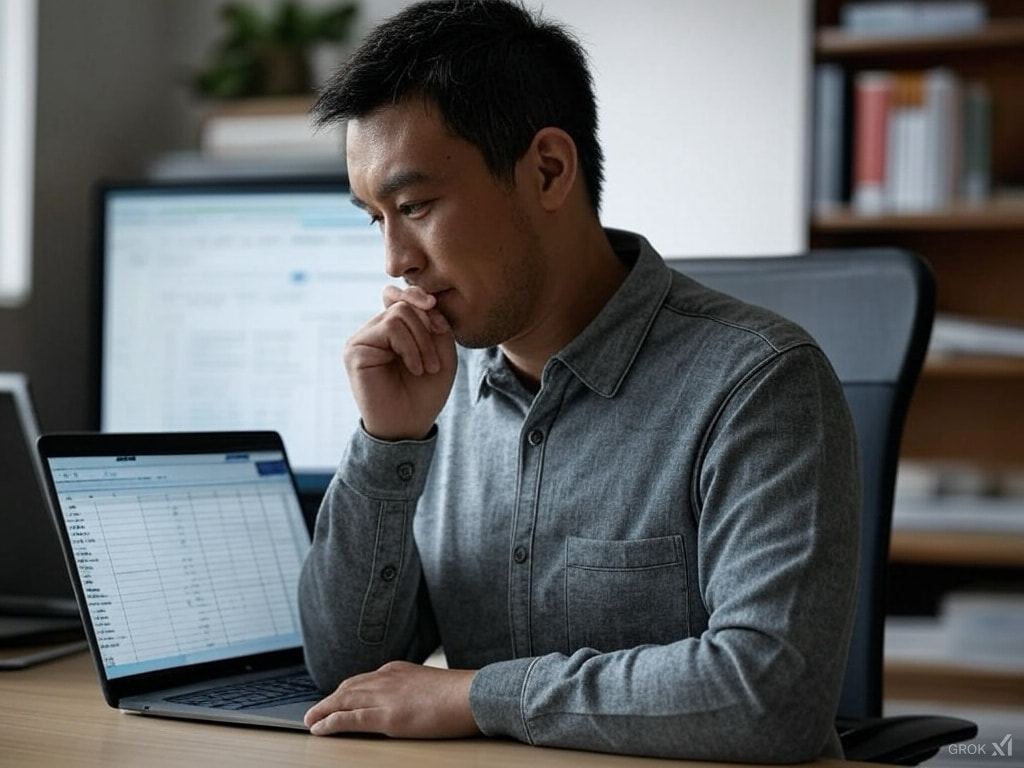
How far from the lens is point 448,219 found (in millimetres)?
1236

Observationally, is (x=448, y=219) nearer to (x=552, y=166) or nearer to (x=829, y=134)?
(x=552, y=166)

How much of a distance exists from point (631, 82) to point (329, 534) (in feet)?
4.54

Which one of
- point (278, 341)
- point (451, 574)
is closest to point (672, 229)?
point (278, 341)

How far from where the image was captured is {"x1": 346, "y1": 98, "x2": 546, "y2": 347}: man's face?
4.05 ft

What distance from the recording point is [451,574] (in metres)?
1.38

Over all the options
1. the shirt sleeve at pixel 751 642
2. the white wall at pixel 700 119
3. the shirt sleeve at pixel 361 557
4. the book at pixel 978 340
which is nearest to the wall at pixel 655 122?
the white wall at pixel 700 119

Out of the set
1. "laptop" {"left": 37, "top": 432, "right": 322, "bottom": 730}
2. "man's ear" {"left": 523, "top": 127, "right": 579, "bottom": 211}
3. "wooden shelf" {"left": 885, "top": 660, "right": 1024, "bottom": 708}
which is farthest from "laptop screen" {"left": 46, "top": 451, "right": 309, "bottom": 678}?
"wooden shelf" {"left": 885, "top": 660, "right": 1024, "bottom": 708}

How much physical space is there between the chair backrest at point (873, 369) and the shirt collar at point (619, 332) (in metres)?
0.26

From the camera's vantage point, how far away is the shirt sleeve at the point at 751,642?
103 centimetres

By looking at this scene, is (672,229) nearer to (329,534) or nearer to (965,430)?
(965,430)

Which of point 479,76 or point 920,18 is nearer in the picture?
point 479,76

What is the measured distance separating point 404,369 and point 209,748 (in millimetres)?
413

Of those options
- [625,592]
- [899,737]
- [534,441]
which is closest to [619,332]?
[534,441]

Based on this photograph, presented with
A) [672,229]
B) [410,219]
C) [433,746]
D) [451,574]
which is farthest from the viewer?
[672,229]
